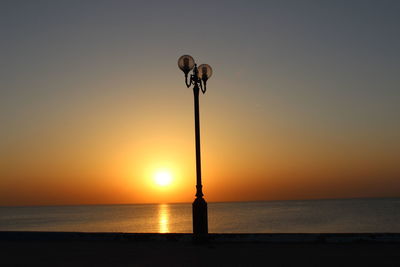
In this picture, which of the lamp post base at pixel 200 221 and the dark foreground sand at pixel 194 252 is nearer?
the dark foreground sand at pixel 194 252

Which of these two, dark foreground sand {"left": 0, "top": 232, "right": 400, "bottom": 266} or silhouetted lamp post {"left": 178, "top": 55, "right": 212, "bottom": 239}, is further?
silhouetted lamp post {"left": 178, "top": 55, "right": 212, "bottom": 239}

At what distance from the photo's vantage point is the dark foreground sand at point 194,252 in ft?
32.8

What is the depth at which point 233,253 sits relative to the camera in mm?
11266

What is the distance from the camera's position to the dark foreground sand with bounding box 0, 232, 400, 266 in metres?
9.98

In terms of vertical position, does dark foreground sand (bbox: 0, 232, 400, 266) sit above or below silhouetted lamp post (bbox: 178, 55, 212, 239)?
below

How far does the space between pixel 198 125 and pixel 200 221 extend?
2.91 meters

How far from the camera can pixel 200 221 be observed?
13.5 metres

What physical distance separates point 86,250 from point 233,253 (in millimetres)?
4147

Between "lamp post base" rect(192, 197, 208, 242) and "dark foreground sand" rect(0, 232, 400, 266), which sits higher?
"lamp post base" rect(192, 197, 208, 242)

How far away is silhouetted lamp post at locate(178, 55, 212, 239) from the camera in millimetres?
13523

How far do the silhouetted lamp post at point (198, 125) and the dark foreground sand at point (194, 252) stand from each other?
555 mm

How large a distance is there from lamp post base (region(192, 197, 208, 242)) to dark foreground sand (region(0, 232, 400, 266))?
0.31 m

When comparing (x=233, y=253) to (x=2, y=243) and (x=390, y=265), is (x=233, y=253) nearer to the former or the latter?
(x=390, y=265)

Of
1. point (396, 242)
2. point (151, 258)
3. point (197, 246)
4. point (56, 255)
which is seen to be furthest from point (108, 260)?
point (396, 242)
